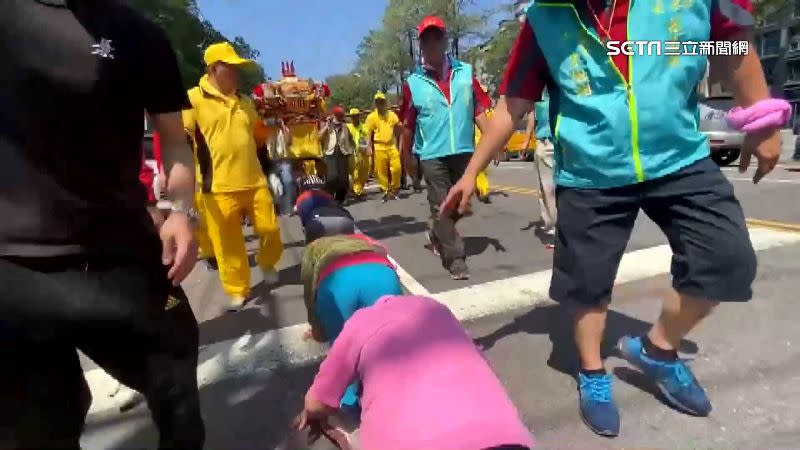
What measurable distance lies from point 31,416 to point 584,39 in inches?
83.7

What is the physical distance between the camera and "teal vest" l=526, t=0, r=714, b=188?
7.20 ft

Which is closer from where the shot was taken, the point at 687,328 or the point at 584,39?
the point at 584,39

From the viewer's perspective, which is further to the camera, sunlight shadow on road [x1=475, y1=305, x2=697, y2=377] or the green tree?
the green tree

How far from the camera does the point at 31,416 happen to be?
4.88 ft

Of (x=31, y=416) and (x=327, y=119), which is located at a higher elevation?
(x=327, y=119)

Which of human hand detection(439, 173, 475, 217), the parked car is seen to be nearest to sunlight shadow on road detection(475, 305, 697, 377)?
human hand detection(439, 173, 475, 217)

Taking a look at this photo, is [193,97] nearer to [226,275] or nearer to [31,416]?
[226,275]

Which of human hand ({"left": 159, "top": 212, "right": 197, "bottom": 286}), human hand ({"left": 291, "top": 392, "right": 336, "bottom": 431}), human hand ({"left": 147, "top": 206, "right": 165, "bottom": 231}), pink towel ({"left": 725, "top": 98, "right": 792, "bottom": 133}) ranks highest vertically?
pink towel ({"left": 725, "top": 98, "right": 792, "bottom": 133})

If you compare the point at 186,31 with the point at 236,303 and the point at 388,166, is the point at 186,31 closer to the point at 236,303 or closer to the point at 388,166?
the point at 388,166

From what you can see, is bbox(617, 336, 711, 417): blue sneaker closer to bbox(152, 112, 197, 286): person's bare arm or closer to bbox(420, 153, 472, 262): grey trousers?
bbox(152, 112, 197, 286): person's bare arm

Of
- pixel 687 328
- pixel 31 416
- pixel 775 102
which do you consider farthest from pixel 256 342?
pixel 775 102

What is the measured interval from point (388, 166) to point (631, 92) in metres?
9.40

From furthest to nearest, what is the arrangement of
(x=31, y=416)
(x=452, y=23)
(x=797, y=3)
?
(x=452, y=23), (x=797, y=3), (x=31, y=416)

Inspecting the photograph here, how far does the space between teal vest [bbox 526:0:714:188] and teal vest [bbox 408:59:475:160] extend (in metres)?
2.46
